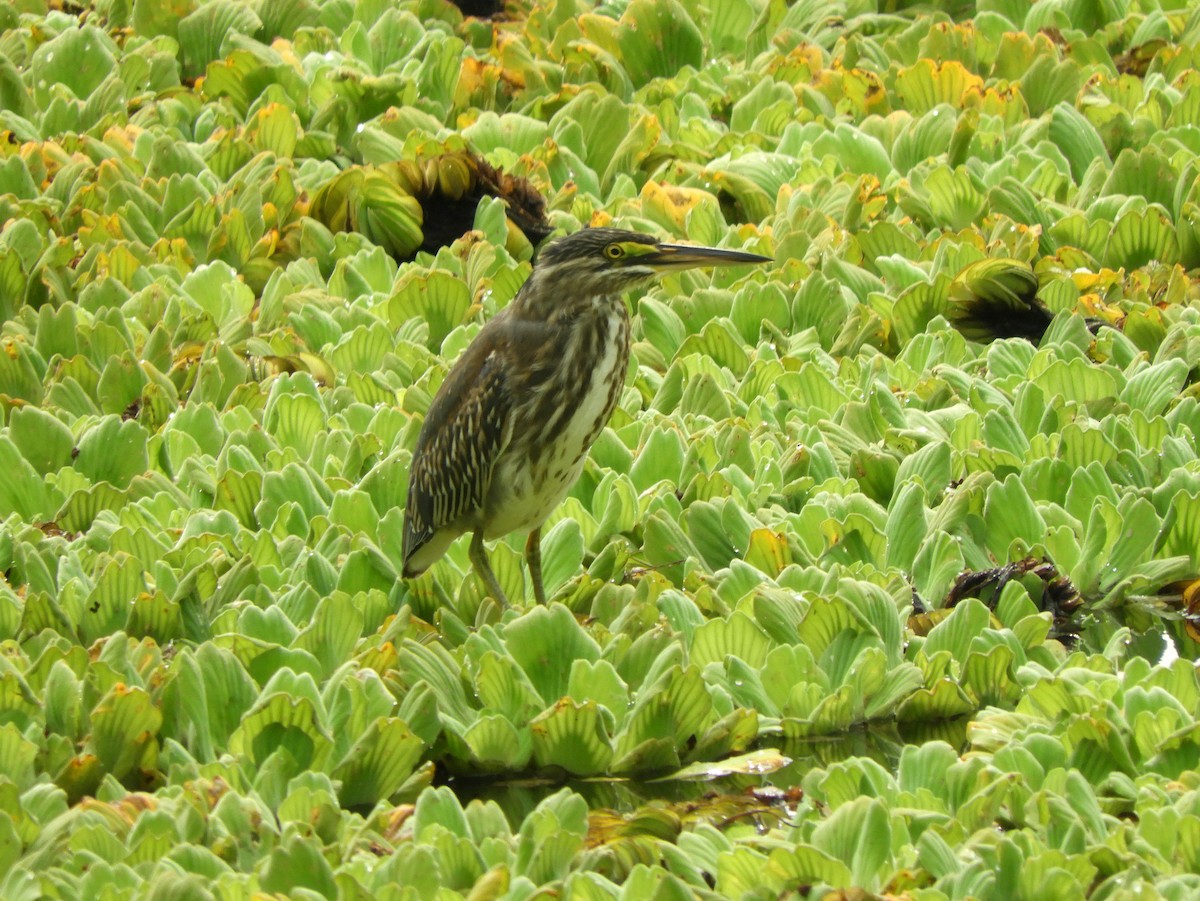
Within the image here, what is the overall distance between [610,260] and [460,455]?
75 cm

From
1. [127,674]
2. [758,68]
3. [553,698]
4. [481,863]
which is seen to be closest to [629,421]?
[553,698]

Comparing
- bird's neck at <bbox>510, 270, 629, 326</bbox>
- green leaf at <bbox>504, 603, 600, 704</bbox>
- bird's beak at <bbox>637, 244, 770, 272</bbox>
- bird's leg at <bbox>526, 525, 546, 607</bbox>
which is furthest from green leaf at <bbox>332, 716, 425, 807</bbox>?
bird's beak at <bbox>637, 244, 770, 272</bbox>

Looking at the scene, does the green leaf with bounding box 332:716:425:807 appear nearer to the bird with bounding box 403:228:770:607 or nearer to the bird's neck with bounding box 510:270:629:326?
the bird with bounding box 403:228:770:607

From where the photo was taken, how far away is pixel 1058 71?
8016mm

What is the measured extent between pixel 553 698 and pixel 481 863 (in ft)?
2.90

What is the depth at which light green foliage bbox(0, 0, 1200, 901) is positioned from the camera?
387 centimetres

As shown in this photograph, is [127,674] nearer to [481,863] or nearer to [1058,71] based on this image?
[481,863]

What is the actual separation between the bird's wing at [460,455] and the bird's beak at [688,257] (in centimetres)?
51

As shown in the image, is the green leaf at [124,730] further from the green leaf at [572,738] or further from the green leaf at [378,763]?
the green leaf at [572,738]

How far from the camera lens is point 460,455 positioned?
201 inches

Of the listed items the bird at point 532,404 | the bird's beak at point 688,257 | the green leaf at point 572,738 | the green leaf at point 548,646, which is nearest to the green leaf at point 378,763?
the green leaf at point 572,738

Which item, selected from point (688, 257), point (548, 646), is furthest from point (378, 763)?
point (688, 257)

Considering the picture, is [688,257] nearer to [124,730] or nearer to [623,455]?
[623,455]

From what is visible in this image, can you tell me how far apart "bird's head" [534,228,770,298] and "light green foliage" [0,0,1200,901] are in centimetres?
61
